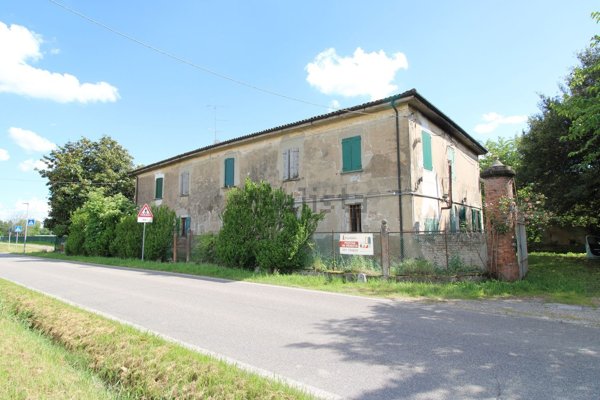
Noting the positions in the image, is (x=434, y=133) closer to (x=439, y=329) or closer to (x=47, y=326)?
(x=439, y=329)

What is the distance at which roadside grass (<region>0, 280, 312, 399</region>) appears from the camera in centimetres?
319

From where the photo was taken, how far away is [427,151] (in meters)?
15.0

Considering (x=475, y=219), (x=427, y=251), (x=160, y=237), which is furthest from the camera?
(x=475, y=219)

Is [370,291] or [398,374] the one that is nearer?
[398,374]

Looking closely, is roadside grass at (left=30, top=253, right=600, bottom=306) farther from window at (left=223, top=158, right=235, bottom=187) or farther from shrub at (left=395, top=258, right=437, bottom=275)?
window at (left=223, top=158, right=235, bottom=187)

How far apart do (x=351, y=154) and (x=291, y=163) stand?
134 inches

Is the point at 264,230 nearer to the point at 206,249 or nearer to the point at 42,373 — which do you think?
the point at 206,249

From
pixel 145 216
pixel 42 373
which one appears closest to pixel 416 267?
pixel 42 373

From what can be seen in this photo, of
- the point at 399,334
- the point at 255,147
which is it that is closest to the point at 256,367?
the point at 399,334

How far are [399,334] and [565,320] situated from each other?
3.34m

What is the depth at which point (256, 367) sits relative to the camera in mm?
4051

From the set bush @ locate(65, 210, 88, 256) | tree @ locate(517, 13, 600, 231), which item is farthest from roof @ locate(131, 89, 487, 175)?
bush @ locate(65, 210, 88, 256)

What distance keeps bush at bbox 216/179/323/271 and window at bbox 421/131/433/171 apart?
505cm

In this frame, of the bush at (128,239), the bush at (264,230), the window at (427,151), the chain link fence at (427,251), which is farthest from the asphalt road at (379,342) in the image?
the bush at (128,239)
